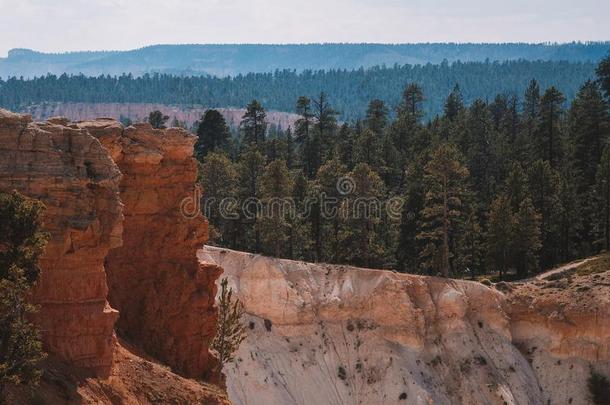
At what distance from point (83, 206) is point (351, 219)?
130ft

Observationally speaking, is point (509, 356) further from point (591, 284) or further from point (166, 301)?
point (166, 301)

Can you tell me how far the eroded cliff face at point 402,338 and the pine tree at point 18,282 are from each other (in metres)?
26.9

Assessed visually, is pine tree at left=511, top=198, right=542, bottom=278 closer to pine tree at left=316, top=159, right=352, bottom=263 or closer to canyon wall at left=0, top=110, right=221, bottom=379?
pine tree at left=316, top=159, right=352, bottom=263

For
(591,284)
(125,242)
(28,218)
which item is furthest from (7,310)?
(591,284)

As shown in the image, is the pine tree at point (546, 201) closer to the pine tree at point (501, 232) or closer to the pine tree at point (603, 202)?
the pine tree at point (603, 202)

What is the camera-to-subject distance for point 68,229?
2298 centimetres

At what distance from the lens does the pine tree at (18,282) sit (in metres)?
19.7

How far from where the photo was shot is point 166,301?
30.5 meters

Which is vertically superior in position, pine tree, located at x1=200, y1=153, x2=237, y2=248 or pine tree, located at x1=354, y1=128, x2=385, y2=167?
pine tree, located at x1=354, y1=128, x2=385, y2=167

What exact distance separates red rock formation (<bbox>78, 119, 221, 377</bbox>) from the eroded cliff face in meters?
15.9

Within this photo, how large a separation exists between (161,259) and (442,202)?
112ft

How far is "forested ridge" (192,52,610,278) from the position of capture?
204 ft

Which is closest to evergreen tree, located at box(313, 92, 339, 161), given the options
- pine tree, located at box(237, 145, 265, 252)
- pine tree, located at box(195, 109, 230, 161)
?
pine tree, located at box(195, 109, 230, 161)

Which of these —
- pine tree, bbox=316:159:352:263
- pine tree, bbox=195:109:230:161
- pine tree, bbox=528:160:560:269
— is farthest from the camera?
pine tree, bbox=195:109:230:161
